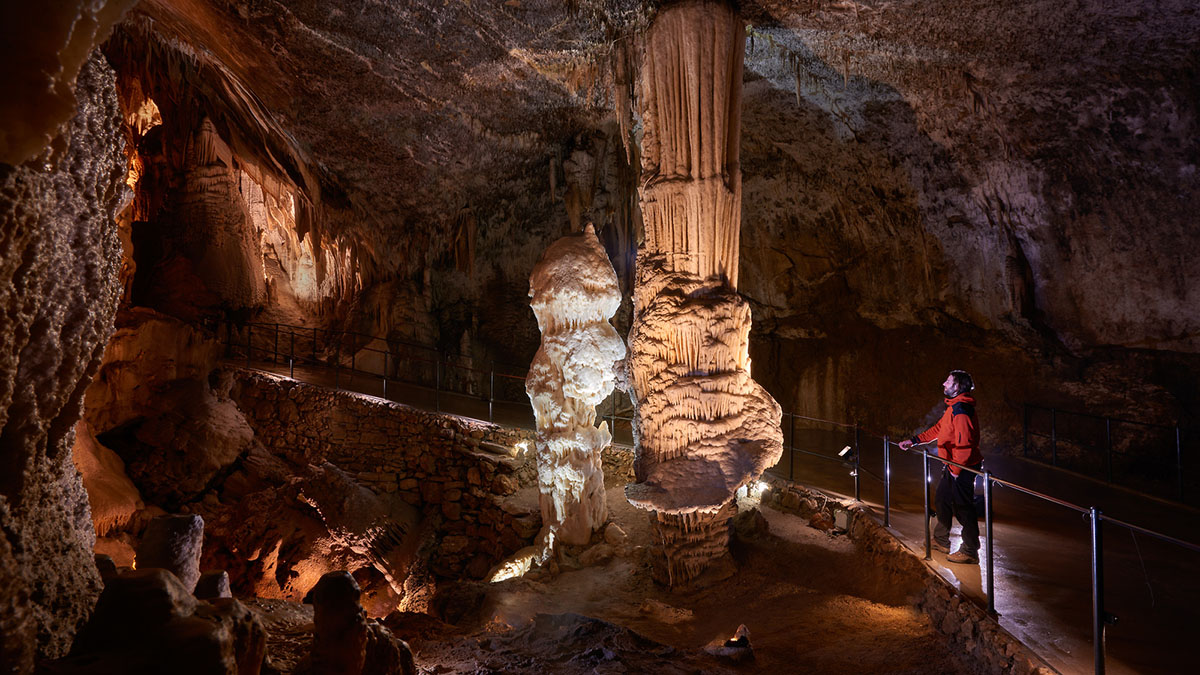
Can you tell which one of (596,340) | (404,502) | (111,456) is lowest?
(404,502)

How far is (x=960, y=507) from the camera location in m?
4.56

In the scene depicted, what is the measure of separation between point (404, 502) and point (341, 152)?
5474 millimetres

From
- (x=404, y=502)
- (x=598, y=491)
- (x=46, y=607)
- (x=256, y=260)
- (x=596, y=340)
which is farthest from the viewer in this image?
(x=256, y=260)

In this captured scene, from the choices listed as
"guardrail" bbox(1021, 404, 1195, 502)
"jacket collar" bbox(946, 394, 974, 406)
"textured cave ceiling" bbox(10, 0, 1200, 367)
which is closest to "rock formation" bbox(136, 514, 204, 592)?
"jacket collar" bbox(946, 394, 974, 406)

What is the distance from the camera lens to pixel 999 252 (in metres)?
8.77

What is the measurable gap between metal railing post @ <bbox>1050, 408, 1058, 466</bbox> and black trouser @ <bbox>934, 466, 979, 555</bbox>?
432 cm

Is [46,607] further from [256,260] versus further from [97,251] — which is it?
[256,260]

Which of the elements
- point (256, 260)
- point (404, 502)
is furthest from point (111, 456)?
point (256, 260)

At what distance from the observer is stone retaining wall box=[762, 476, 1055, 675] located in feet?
10.7

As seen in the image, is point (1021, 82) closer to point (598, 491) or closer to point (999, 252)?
point (999, 252)

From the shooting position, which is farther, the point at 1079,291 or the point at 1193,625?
the point at 1079,291

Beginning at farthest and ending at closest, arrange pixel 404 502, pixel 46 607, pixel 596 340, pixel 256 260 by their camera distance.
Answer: pixel 256 260
pixel 404 502
pixel 596 340
pixel 46 607

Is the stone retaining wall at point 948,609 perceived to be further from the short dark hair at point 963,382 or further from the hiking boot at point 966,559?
the short dark hair at point 963,382

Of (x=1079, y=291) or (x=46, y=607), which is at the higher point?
(x=1079, y=291)
